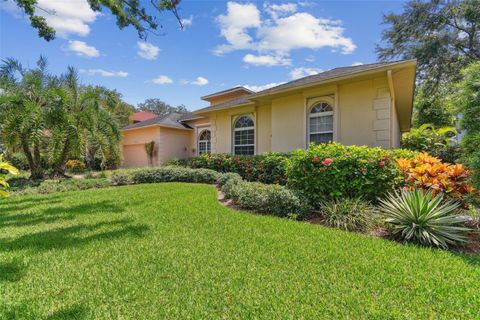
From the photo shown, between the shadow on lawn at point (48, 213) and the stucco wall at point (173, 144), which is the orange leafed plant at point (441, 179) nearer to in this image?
the shadow on lawn at point (48, 213)

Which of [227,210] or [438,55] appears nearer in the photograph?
[227,210]

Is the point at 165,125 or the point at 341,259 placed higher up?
the point at 165,125

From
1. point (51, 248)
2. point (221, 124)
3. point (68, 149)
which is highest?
point (221, 124)

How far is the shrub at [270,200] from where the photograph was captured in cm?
615

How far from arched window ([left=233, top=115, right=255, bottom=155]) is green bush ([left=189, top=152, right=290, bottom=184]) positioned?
4.84ft

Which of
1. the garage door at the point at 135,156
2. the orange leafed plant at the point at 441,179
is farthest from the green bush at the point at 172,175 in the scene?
the garage door at the point at 135,156

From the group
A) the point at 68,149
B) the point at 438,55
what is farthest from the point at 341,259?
the point at 438,55

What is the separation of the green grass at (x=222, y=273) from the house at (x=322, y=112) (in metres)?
5.62

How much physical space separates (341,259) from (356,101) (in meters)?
7.27

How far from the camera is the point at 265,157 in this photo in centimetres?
1027

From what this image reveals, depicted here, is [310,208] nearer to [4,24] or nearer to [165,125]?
[4,24]

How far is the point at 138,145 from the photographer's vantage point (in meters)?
23.5

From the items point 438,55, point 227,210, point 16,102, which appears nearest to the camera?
point 227,210

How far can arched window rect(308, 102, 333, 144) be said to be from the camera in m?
10.0
